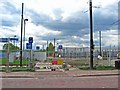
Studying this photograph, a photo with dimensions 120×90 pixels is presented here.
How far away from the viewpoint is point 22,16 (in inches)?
1331

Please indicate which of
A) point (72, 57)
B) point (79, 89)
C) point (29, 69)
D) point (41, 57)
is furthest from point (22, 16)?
point (79, 89)

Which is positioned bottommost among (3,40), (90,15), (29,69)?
(29,69)

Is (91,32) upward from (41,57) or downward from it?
upward

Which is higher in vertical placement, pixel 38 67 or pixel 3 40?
pixel 3 40

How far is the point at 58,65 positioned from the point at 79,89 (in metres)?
18.3

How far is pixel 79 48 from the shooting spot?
4669 centimetres

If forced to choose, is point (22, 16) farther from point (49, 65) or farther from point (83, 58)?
point (83, 58)

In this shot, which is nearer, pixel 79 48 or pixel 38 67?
pixel 38 67

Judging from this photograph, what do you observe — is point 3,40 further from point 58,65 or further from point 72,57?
point 72,57

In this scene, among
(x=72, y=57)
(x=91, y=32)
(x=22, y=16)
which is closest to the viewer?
(x=91, y=32)

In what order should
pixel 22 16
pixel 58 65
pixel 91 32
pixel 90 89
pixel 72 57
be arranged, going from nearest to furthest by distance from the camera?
pixel 90 89, pixel 91 32, pixel 58 65, pixel 22 16, pixel 72 57

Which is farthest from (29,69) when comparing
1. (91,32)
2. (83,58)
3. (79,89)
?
(83,58)

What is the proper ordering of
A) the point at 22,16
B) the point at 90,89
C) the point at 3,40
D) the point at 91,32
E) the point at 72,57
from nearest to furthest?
the point at 90,89 < the point at 3,40 < the point at 91,32 < the point at 22,16 < the point at 72,57

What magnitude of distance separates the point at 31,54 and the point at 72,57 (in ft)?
53.1
